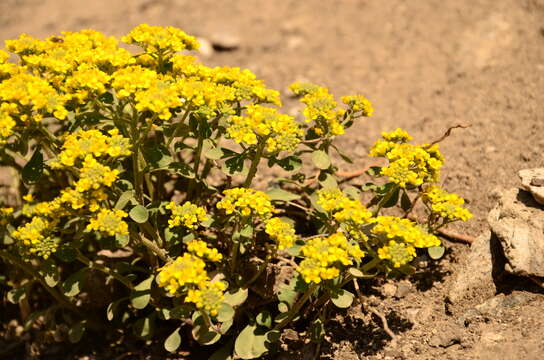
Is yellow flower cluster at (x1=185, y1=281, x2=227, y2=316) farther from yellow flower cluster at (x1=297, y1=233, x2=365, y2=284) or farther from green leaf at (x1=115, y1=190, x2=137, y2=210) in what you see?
green leaf at (x1=115, y1=190, x2=137, y2=210)

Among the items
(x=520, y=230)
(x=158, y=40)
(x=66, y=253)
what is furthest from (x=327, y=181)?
(x=66, y=253)

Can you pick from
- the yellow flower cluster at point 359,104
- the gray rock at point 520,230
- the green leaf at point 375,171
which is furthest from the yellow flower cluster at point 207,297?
the gray rock at point 520,230

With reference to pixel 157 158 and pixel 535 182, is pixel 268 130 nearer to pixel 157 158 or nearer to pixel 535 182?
pixel 157 158

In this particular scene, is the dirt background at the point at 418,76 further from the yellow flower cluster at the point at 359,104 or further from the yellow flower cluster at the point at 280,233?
the yellow flower cluster at the point at 359,104

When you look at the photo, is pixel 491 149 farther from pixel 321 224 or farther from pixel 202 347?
pixel 202 347

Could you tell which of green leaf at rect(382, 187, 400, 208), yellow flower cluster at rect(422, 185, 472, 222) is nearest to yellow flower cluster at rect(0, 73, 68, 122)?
green leaf at rect(382, 187, 400, 208)

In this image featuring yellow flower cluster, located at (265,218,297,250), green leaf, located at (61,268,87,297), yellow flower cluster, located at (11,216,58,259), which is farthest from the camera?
green leaf, located at (61,268,87,297)

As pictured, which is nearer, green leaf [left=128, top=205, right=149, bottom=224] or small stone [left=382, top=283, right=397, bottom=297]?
green leaf [left=128, top=205, right=149, bottom=224]
